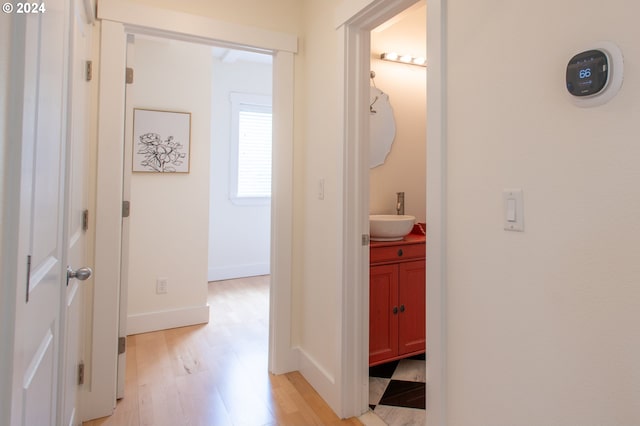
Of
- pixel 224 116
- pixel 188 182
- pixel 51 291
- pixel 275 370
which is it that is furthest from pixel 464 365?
pixel 224 116

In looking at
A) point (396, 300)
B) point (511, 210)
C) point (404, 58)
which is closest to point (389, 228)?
point (396, 300)

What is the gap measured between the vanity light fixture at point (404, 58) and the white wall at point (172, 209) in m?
1.57

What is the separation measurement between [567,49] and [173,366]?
8.58 feet

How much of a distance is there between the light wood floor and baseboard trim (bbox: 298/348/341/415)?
38 mm

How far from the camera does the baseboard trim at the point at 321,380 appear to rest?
1.94 metres

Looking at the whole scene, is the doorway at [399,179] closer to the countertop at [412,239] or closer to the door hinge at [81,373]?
the countertop at [412,239]

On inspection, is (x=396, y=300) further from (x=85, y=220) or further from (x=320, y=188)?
(x=85, y=220)

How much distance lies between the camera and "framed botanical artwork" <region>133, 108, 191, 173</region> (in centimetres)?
310

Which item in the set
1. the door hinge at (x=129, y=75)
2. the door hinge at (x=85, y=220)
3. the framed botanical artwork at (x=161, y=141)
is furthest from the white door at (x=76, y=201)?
the framed botanical artwork at (x=161, y=141)

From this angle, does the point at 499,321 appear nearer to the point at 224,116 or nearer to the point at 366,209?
the point at 366,209

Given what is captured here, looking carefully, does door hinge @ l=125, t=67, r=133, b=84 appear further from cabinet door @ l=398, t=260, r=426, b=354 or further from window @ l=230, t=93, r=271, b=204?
window @ l=230, t=93, r=271, b=204

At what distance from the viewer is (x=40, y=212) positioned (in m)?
0.87

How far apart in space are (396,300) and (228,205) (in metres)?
3.14

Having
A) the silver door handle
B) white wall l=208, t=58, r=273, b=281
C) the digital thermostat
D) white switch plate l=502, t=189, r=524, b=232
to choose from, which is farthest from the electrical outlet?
the digital thermostat
